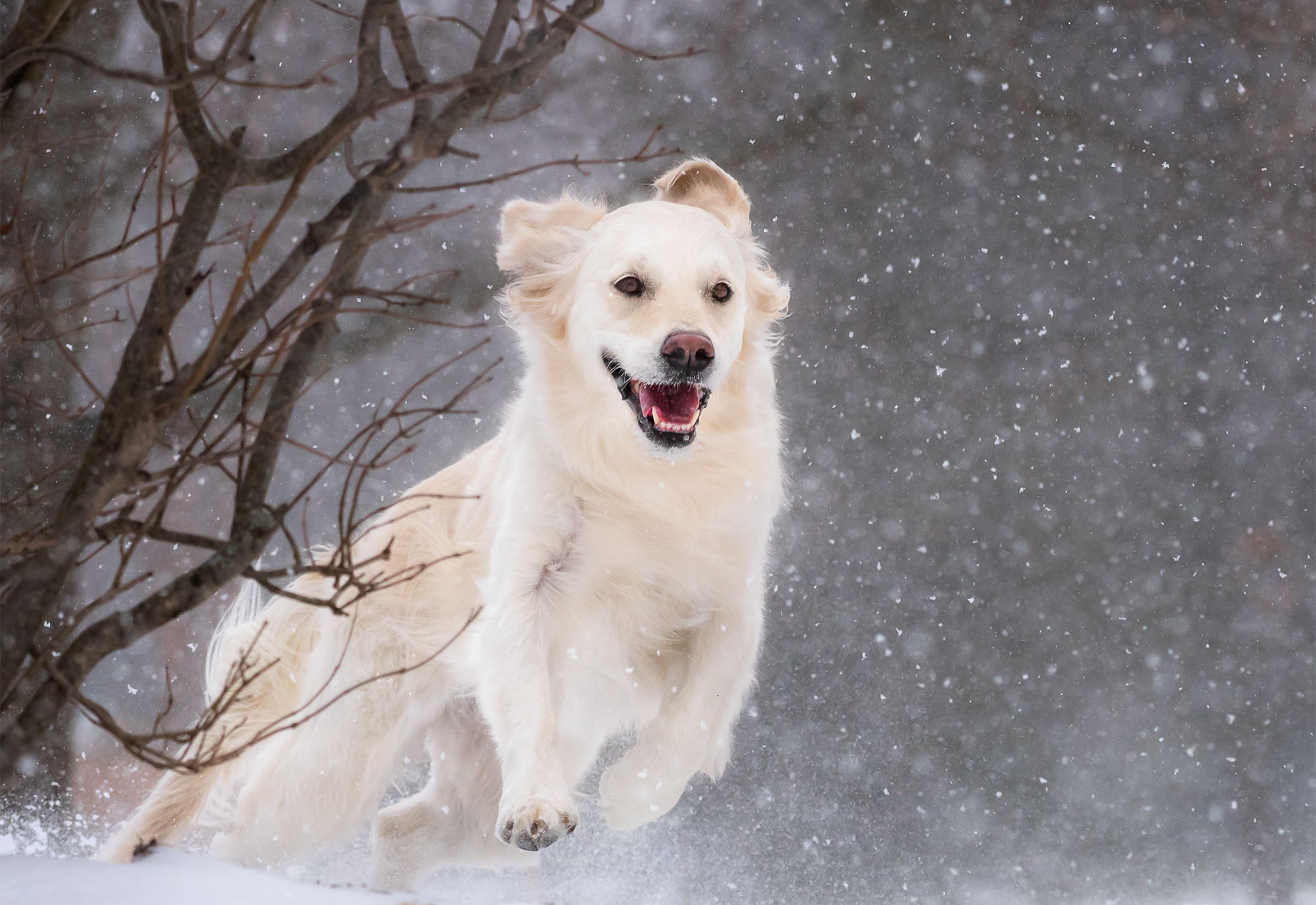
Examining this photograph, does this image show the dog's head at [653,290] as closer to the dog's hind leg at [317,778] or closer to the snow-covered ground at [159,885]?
the snow-covered ground at [159,885]

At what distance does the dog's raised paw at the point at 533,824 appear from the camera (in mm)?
2551

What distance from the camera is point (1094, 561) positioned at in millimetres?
9016

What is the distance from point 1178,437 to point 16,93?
347 inches

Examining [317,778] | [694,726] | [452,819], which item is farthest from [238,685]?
[694,726]

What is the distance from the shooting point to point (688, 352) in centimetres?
267

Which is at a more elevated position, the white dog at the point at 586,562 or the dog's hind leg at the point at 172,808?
the white dog at the point at 586,562

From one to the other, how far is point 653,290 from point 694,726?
1156 millimetres

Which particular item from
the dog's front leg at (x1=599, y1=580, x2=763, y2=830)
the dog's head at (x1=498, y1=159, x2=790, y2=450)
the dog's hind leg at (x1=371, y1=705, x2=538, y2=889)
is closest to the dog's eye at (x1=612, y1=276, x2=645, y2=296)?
the dog's head at (x1=498, y1=159, x2=790, y2=450)

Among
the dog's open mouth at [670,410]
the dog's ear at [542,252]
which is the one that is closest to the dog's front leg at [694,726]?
the dog's open mouth at [670,410]

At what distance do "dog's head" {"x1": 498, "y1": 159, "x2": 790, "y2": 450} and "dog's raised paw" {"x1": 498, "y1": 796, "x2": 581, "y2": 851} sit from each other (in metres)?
0.88

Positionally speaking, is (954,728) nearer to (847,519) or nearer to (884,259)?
(847,519)

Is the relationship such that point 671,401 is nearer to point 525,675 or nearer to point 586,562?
point 586,562

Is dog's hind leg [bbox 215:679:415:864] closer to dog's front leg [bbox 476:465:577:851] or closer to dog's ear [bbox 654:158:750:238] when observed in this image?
dog's front leg [bbox 476:465:577:851]

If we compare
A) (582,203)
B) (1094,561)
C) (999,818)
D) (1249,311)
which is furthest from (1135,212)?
(582,203)
